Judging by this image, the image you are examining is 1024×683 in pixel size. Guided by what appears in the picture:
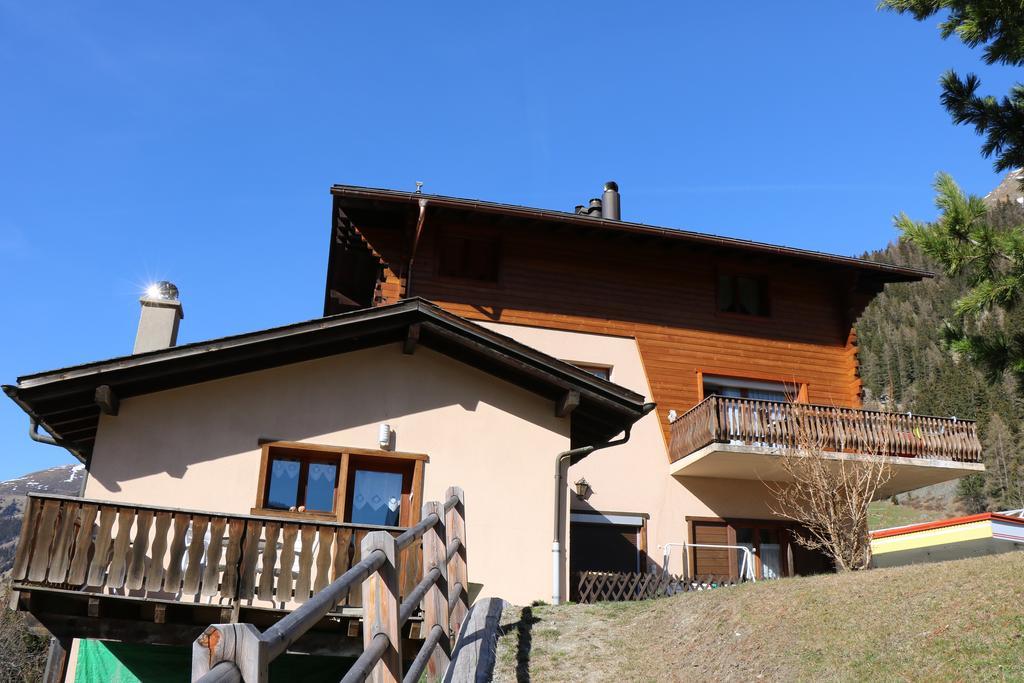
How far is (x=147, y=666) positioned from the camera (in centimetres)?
1108

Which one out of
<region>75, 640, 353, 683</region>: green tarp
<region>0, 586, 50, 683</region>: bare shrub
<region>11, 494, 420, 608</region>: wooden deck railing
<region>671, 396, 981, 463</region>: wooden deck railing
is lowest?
<region>0, 586, 50, 683</region>: bare shrub

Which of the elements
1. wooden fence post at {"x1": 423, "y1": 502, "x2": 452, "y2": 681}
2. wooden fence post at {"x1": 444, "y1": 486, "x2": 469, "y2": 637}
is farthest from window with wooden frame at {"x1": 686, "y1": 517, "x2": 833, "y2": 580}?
wooden fence post at {"x1": 423, "y1": 502, "x2": 452, "y2": 681}

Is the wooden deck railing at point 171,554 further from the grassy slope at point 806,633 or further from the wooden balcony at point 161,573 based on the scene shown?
the grassy slope at point 806,633

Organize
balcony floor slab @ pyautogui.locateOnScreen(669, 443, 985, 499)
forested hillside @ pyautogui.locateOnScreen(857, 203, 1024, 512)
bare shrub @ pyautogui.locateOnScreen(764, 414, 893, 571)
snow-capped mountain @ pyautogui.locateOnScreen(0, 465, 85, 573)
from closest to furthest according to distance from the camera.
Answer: bare shrub @ pyautogui.locateOnScreen(764, 414, 893, 571), balcony floor slab @ pyautogui.locateOnScreen(669, 443, 985, 499), forested hillside @ pyautogui.locateOnScreen(857, 203, 1024, 512), snow-capped mountain @ pyautogui.locateOnScreen(0, 465, 85, 573)

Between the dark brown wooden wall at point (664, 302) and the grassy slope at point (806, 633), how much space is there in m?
9.77

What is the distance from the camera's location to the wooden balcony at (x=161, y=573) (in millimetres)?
9812

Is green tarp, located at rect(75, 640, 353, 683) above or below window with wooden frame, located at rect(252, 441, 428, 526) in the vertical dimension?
below

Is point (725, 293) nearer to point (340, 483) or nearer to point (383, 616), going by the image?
point (340, 483)

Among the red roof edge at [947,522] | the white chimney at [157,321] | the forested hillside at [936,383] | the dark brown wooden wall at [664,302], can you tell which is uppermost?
the forested hillside at [936,383]

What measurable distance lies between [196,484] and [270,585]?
2.70 metres

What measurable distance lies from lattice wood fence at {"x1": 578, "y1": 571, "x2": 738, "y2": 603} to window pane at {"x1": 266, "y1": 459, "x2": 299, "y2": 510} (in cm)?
589

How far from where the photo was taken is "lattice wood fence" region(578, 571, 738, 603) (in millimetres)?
16047

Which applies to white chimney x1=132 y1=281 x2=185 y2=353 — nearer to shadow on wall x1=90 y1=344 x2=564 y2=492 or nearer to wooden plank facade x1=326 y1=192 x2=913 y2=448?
shadow on wall x1=90 y1=344 x2=564 y2=492

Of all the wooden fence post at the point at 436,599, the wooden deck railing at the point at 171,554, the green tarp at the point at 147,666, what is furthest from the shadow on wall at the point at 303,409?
the wooden fence post at the point at 436,599
